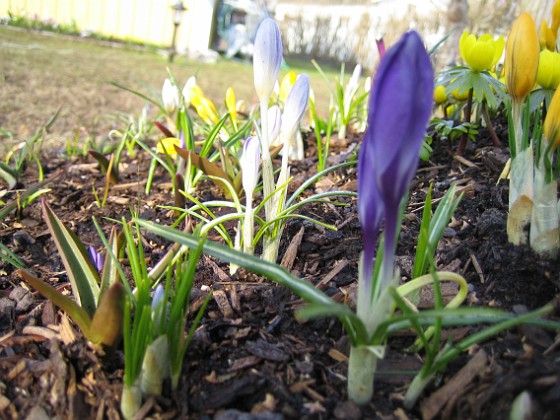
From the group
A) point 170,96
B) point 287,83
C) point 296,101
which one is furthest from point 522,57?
point 170,96

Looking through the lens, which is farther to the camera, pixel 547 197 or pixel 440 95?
pixel 440 95

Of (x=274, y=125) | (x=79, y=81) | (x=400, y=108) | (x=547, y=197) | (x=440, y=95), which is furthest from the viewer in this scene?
(x=79, y=81)

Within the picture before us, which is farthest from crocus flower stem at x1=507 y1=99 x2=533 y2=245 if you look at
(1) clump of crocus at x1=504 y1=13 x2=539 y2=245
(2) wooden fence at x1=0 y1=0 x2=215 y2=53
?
(2) wooden fence at x1=0 y1=0 x2=215 y2=53

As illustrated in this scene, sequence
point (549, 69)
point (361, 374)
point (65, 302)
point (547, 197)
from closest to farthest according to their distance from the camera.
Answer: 1. point (361, 374)
2. point (65, 302)
3. point (547, 197)
4. point (549, 69)

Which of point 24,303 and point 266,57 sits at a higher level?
point 266,57

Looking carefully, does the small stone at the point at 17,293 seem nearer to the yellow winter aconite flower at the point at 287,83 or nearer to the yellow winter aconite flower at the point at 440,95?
the yellow winter aconite flower at the point at 287,83

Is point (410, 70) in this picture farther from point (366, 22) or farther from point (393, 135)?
point (366, 22)

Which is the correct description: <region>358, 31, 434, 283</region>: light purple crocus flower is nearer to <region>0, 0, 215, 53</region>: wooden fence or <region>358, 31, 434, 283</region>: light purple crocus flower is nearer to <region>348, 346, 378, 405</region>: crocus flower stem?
<region>348, 346, 378, 405</region>: crocus flower stem

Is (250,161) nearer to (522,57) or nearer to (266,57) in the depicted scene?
(266,57)
